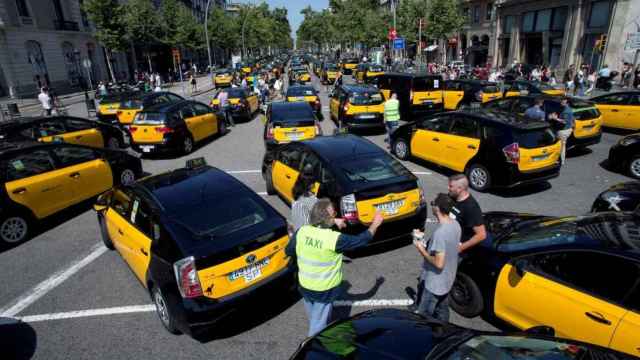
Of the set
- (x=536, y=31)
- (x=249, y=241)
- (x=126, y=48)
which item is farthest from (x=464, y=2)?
(x=249, y=241)

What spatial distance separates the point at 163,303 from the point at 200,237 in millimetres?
959

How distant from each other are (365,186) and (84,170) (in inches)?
248

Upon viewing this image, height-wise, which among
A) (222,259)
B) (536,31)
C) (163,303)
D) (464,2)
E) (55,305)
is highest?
(464,2)

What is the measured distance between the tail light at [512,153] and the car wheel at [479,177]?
23.4 inches

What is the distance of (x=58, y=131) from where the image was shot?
1156 centimetres

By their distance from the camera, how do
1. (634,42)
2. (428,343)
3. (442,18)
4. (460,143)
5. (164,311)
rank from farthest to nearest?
1. (442,18)
2. (634,42)
3. (460,143)
4. (164,311)
5. (428,343)

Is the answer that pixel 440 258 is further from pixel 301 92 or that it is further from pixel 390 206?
pixel 301 92

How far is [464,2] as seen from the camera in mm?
46844

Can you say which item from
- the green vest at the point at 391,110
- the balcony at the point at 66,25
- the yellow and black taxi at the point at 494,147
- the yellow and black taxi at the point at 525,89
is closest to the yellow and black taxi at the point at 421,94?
the yellow and black taxi at the point at 525,89

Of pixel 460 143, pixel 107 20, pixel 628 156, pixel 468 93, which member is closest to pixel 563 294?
pixel 460 143

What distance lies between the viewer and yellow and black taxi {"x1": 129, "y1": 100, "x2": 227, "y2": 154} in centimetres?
1209

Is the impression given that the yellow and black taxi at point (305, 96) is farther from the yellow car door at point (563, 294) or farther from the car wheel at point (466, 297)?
the yellow car door at point (563, 294)

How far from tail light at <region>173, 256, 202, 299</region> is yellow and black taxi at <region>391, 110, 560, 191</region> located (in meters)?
6.59

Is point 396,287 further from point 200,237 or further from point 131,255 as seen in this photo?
point 131,255
